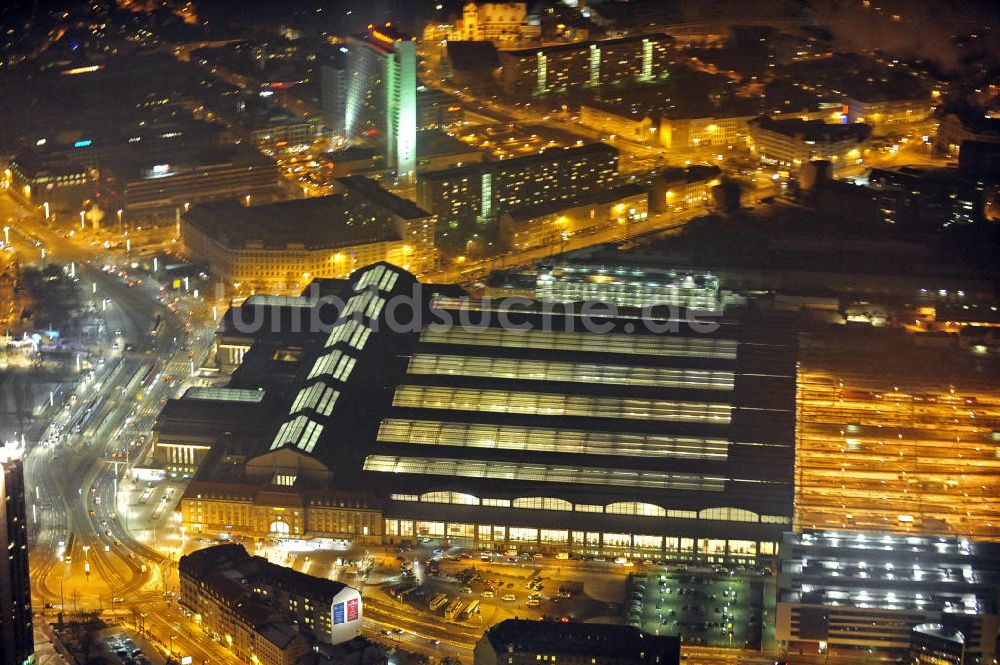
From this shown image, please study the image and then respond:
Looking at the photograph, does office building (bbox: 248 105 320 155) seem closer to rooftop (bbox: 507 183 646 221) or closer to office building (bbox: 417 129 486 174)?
office building (bbox: 417 129 486 174)

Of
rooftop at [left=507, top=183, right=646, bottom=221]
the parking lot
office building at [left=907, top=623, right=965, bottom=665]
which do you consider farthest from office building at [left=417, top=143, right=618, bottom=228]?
office building at [left=907, top=623, right=965, bottom=665]

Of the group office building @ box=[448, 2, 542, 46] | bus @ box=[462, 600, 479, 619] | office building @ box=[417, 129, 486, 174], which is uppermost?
office building @ box=[448, 2, 542, 46]

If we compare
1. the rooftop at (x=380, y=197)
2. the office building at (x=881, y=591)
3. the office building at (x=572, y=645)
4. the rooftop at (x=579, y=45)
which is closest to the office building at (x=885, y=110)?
the rooftop at (x=579, y=45)

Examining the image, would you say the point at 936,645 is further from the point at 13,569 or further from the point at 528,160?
the point at 528,160

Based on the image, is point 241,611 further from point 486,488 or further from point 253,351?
point 253,351

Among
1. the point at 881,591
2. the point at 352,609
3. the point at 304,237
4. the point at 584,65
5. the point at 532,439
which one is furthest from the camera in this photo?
the point at 584,65

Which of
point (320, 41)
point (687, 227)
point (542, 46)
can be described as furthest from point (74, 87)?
point (687, 227)


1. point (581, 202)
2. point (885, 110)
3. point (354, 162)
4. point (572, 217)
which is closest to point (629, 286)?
point (572, 217)
